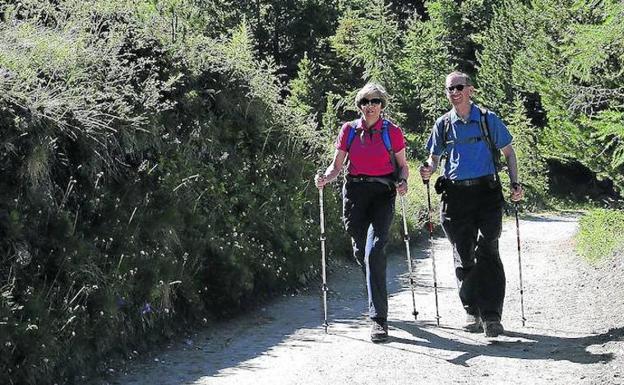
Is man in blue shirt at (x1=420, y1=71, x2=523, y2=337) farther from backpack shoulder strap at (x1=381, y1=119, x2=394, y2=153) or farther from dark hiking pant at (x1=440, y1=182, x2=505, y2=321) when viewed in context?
backpack shoulder strap at (x1=381, y1=119, x2=394, y2=153)

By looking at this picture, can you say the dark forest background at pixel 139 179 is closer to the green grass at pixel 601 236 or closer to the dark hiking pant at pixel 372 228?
the dark hiking pant at pixel 372 228

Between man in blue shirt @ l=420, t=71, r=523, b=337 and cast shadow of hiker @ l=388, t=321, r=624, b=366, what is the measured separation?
0.23 metres

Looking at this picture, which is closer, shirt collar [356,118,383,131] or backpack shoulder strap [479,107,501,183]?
backpack shoulder strap [479,107,501,183]

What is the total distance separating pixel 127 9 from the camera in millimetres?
10180

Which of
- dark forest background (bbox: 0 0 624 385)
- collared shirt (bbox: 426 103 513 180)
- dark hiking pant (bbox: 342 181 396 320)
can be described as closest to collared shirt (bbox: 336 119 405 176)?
dark hiking pant (bbox: 342 181 396 320)

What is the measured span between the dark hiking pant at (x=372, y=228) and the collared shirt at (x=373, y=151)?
5.8 inches

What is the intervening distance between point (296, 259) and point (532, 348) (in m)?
4.32

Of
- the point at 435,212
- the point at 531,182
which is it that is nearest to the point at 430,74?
the point at 531,182

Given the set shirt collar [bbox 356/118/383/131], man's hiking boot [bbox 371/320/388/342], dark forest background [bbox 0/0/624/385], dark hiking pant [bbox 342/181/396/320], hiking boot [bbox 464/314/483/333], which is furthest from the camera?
hiking boot [bbox 464/314/483/333]

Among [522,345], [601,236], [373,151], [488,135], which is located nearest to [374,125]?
[373,151]

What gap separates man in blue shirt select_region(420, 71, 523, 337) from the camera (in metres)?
8.04

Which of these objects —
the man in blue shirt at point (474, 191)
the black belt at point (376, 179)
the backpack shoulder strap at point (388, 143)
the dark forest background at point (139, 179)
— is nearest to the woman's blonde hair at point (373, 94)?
the backpack shoulder strap at point (388, 143)

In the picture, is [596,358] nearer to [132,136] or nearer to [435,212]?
[132,136]

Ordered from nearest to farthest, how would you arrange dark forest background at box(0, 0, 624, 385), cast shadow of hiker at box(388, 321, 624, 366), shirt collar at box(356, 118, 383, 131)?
dark forest background at box(0, 0, 624, 385) < cast shadow of hiker at box(388, 321, 624, 366) < shirt collar at box(356, 118, 383, 131)
